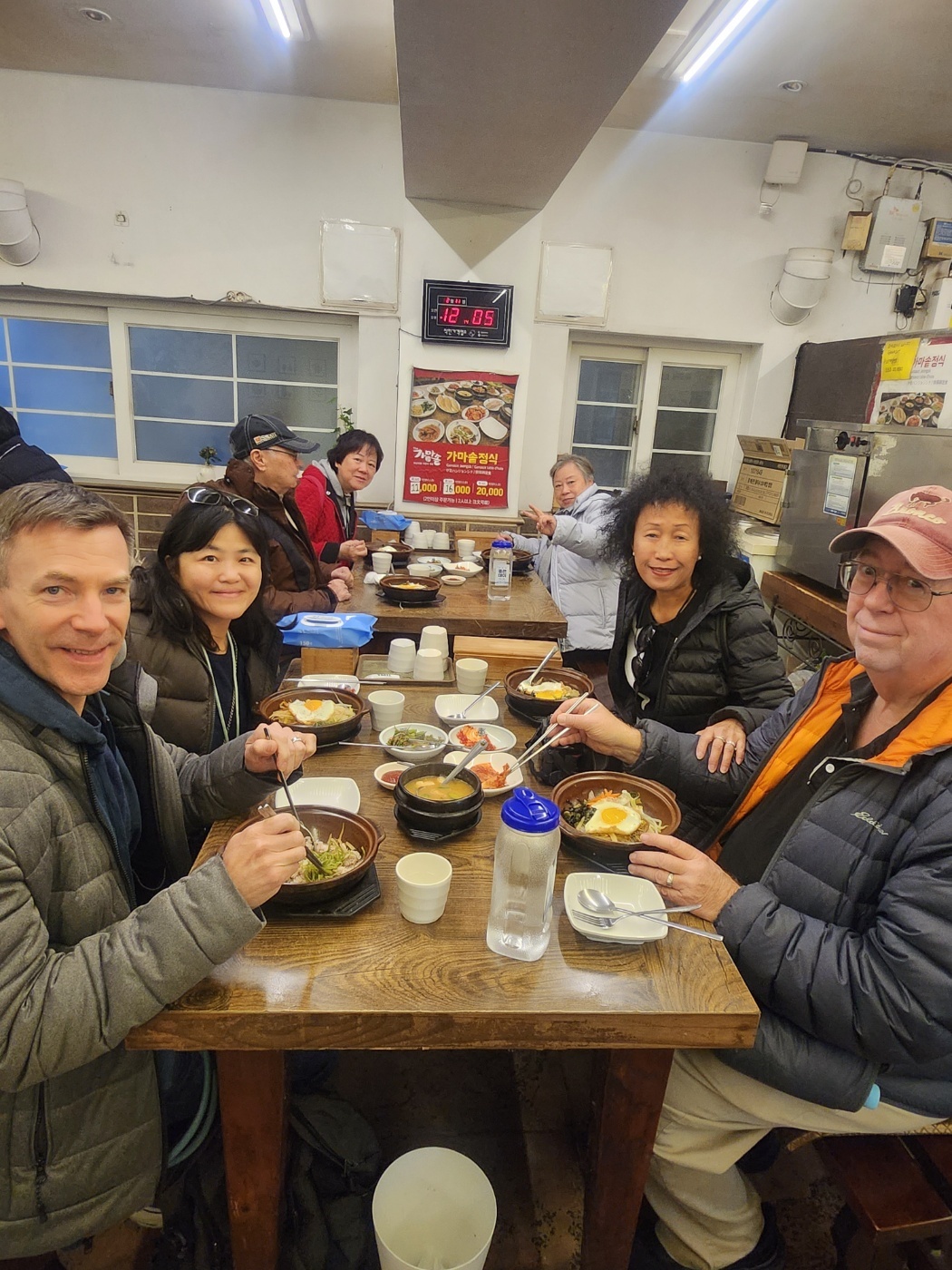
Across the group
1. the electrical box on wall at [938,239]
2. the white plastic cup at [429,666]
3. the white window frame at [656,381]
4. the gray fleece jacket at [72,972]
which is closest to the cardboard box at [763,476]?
the white window frame at [656,381]

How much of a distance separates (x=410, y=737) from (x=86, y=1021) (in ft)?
3.12

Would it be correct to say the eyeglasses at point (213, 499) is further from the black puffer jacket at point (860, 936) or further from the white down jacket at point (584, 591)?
the white down jacket at point (584, 591)

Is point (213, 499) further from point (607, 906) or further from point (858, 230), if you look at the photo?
point (858, 230)

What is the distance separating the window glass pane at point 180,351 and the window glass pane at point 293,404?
0.21 m

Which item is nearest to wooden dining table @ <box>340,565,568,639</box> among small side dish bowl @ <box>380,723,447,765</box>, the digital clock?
small side dish bowl @ <box>380,723,447,765</box>

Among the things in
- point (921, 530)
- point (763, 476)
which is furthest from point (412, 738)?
point (763, 476)

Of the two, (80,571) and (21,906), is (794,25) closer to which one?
(80,571)

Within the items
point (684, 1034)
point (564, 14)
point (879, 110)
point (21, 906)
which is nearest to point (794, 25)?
point (879, 110)

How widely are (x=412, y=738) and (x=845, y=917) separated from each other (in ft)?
3.27

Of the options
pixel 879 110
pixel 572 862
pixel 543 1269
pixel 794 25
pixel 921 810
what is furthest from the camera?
pixel 879 110

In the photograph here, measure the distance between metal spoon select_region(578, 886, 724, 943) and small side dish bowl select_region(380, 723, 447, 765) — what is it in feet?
1.89

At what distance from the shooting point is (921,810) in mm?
1157

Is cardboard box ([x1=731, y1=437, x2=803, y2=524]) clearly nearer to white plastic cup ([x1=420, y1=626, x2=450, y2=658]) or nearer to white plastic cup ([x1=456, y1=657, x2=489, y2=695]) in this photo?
white plastic cup ([x1=420, y1=626, x2=450, y2=658])

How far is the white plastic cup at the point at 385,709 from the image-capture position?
1.85 m
